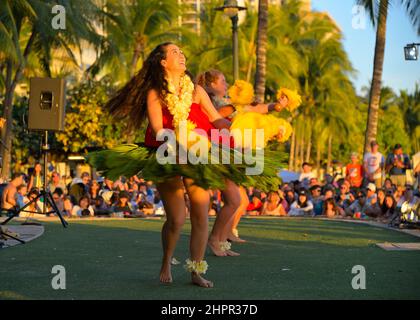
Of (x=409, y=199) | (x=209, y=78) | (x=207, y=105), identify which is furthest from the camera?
(x=409, y=199)

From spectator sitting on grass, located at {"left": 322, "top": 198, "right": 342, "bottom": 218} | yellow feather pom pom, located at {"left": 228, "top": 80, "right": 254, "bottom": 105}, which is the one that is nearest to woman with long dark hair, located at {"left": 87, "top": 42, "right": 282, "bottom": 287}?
yellow feather pom pom, located at {"left": 228, "top": 80, "right": 254, "bottom": 105}

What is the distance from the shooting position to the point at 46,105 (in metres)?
13.3

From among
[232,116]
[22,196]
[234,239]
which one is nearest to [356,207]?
[22,196]

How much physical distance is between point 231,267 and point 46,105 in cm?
→ 734

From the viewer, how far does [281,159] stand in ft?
21.3

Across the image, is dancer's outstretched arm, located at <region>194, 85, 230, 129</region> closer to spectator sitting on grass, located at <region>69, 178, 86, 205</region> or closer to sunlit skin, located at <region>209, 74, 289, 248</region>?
sunlit skin, located at <region>209, 74, 289, 248</region>

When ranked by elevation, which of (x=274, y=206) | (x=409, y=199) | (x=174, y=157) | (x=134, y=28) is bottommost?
(x=274, y=206)

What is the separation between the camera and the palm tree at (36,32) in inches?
844

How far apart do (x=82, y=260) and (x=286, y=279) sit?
7.12ft

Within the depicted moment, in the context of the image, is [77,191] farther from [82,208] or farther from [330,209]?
[330,209]

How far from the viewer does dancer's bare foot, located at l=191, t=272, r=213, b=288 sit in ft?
18.3

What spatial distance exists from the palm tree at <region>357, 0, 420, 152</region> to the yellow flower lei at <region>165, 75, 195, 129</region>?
15.0m

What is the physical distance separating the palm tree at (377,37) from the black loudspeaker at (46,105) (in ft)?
31.9

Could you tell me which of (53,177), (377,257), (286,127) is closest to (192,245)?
(377,257)
